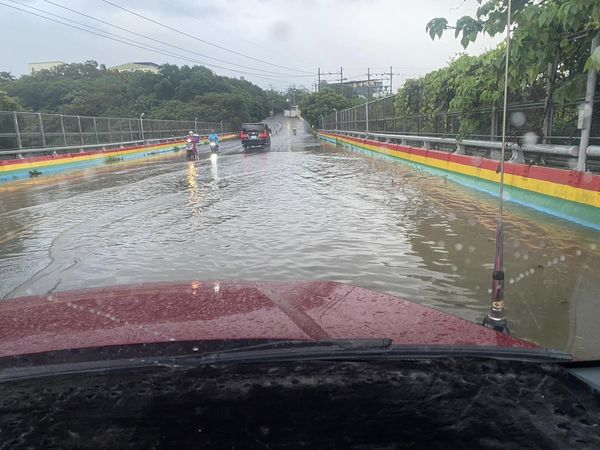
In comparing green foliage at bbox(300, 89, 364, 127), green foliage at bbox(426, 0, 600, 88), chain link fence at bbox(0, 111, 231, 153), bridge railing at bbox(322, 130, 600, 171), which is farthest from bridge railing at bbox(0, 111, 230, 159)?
green foliage at bbox(300, 89, 364, 127)

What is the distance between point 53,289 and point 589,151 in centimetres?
757

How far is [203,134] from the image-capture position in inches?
2672

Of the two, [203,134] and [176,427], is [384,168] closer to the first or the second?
[176,427]

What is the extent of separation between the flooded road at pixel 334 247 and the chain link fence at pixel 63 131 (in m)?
10.8

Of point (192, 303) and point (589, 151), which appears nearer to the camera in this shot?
point (192, 303)

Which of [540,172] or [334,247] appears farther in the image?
[540,172]

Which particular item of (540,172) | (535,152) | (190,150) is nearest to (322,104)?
(190,150)

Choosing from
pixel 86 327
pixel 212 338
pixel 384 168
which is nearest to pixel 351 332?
pixel 212 338

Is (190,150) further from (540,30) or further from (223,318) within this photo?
(223,318)

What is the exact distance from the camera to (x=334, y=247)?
6559 mm

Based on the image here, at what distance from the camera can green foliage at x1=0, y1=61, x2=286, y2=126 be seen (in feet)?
236

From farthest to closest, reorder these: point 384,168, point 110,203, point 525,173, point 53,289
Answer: point 384,168 < point 110,203 < point 525,173 < point 53,289

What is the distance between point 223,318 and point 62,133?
26.9 meters

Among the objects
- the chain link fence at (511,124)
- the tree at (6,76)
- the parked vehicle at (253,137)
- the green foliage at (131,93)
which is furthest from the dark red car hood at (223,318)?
the tree at (6,76)
